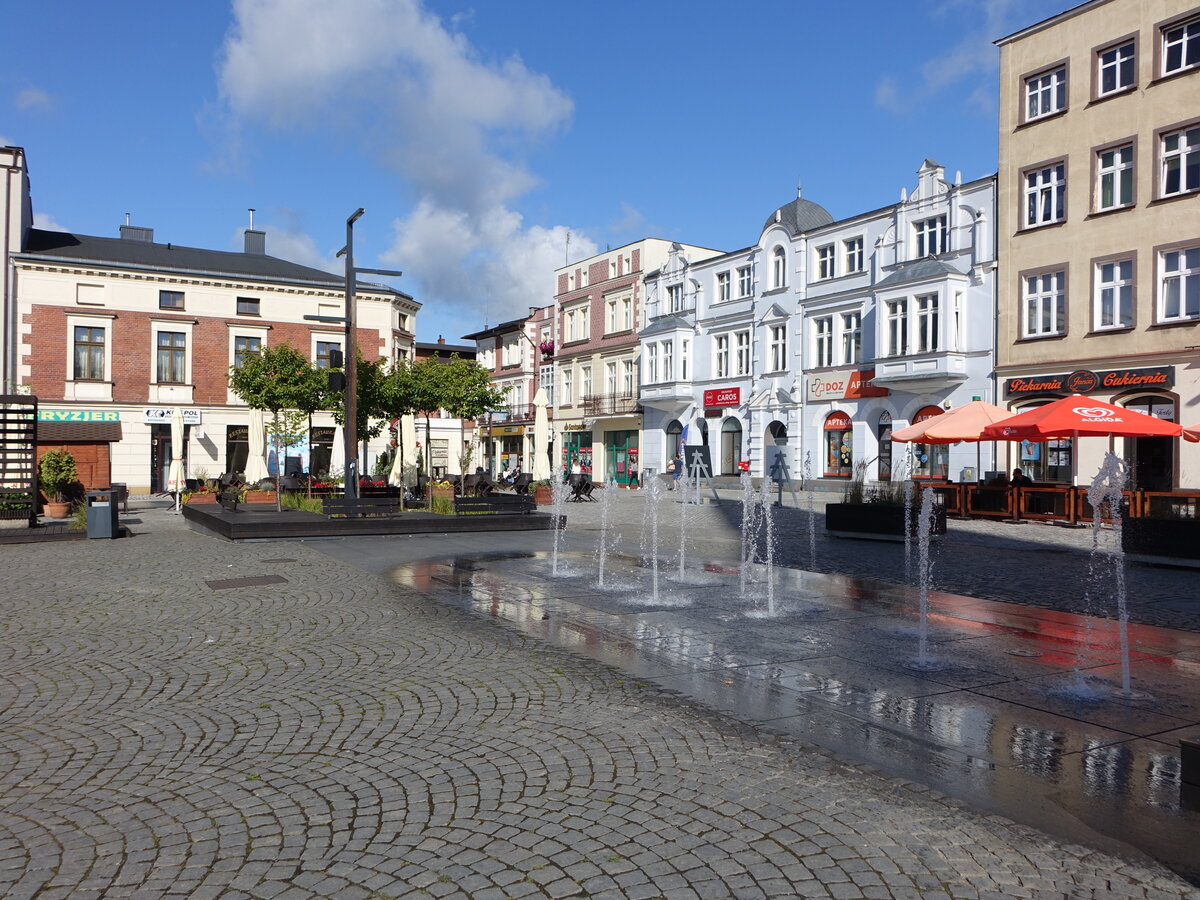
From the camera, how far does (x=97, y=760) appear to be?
447 centimetres

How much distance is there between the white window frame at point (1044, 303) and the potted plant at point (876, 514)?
1341 centimetres

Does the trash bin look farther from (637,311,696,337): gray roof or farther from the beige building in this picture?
(637,311,696,337): gray roof

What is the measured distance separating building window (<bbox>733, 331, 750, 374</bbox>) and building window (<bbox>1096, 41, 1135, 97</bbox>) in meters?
17.7

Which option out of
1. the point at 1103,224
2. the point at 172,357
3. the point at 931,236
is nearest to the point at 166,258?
the point at 172,357

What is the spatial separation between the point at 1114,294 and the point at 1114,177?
3.40m

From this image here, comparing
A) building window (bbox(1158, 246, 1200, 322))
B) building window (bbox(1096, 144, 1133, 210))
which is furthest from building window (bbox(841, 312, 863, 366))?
building window (bbox(1158, 246, 1200, 322))

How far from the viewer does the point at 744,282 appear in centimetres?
4141

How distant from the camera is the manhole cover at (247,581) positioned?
1027 cm

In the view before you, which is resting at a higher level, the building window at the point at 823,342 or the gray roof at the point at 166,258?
the gray roof at the point at 166,258

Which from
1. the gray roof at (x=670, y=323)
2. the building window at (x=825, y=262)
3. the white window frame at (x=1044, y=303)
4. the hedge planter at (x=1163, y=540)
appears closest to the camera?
the hedge planter at (x=1163, y=540)

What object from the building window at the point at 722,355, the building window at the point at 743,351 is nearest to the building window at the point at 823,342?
the building window at the point at 743,351

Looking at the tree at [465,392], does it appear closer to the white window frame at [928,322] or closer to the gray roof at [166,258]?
the gray roof at [166,258]

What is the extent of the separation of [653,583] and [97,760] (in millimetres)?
6920

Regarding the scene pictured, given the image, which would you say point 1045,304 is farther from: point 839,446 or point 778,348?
point 778,348
